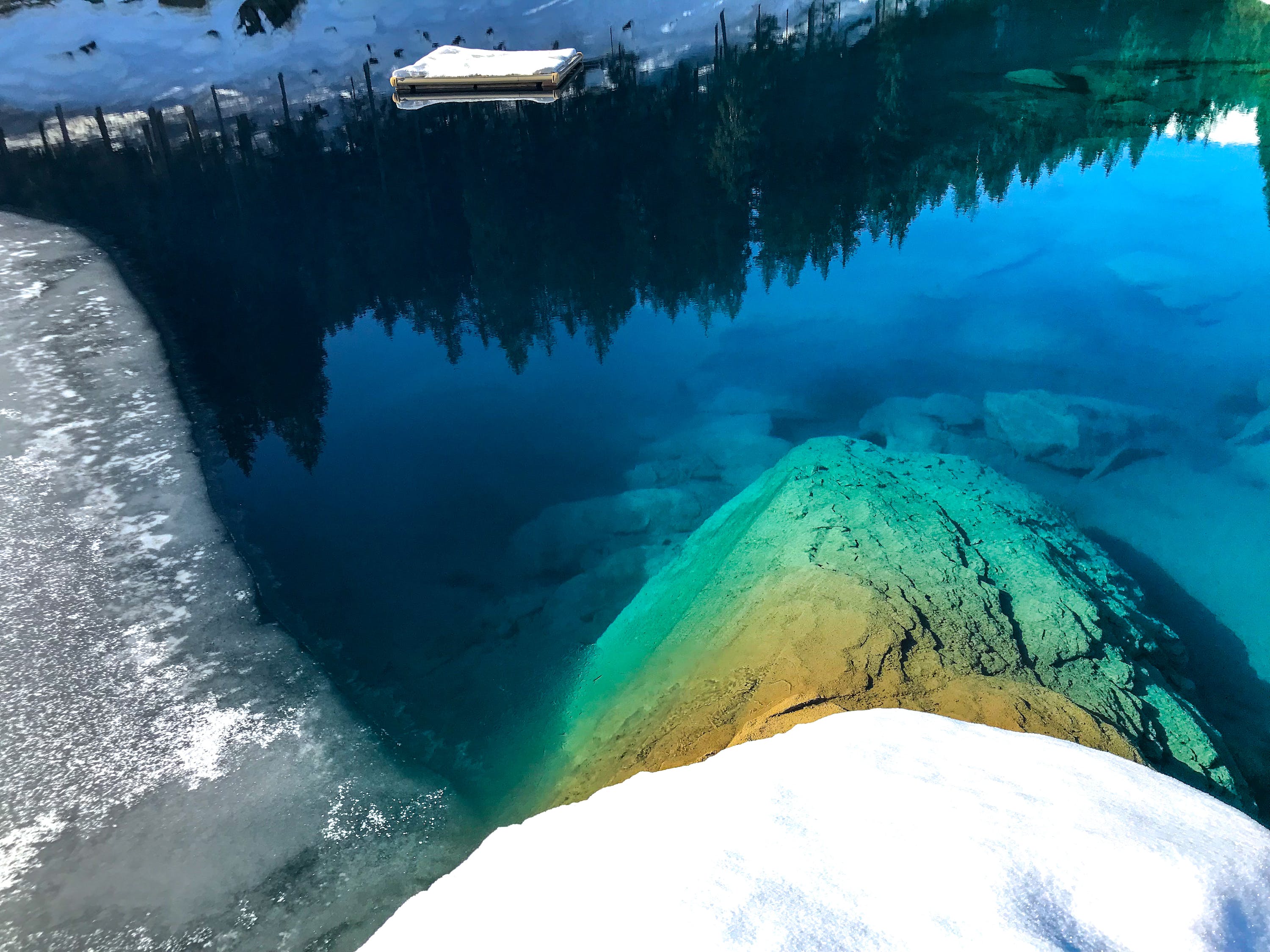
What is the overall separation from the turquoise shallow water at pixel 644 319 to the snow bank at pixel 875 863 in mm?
1623

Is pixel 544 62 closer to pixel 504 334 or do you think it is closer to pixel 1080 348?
pixel 504 334

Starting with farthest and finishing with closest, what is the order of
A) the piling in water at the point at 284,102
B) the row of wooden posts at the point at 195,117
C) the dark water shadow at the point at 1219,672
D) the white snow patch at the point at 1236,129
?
1. the piling in water at the point at 284,102
2. the row of wooden posts at the point at 195,117
3. the white snow patch at the point at 1236,129
4. the dark water shadow at the point at 1219,672

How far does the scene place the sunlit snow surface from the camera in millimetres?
3791

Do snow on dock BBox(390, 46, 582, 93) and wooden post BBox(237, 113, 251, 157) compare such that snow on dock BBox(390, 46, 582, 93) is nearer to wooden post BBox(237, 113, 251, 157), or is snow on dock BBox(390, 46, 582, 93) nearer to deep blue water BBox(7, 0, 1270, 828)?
deep blue water BBox(7, 0, 1270, 828)

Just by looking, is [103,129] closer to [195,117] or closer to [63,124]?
[63,124]

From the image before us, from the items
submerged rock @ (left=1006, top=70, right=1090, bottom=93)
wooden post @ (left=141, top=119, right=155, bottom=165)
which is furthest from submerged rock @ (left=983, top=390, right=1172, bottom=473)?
wooden post @ (left=141, top=119, right=155, bottom=165)

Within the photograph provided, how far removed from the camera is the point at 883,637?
443 centimetres

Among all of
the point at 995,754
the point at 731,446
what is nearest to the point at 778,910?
the point at 995,754

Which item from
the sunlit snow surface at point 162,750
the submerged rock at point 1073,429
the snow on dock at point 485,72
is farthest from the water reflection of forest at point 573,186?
the submerged rock at point 1073,429

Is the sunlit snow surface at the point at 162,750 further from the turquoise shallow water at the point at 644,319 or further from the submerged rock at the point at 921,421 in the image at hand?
the submerged rock at the point at 921,421

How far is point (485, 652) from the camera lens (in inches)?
211

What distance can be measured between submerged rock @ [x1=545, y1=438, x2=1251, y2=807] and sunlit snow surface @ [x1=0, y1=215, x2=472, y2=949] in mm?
1099

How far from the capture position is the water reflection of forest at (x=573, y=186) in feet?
32.2

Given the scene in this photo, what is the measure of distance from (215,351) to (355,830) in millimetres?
6297
